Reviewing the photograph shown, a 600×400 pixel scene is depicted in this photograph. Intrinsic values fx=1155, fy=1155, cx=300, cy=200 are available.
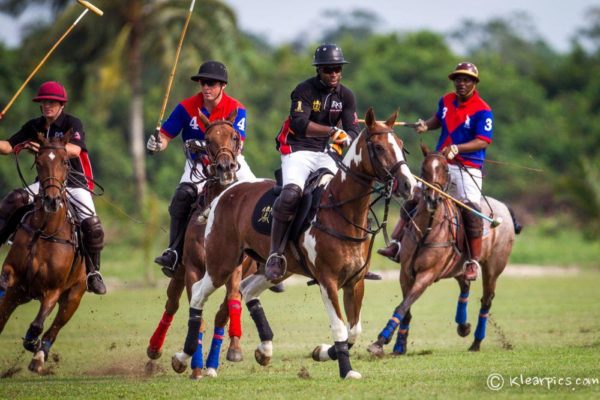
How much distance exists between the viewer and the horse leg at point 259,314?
12.3 meters

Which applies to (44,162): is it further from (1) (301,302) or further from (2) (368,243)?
(1) (301,302)

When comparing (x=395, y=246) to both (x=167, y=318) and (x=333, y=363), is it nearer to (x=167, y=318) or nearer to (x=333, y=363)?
(x=333, y=363)

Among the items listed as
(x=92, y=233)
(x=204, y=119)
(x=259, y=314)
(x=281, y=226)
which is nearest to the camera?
(x=281, y=226)

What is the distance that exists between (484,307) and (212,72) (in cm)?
497

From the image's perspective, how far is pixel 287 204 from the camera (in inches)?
463

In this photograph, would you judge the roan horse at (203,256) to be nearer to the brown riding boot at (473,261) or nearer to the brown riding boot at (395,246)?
the brown riding boot at (395,246)

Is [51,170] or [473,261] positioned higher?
[51,170]

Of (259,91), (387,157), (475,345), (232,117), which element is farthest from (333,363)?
(259,91)

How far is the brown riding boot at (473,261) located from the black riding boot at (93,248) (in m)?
4.56

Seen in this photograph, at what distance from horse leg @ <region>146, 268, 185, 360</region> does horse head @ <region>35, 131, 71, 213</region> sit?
5.84 feet

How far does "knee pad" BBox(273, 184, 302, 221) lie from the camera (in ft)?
38.6

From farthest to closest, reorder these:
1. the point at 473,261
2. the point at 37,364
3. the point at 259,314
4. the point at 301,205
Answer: the point at 473,261 < the point at 37,364 < the point at 259,314 < the point at 301,205

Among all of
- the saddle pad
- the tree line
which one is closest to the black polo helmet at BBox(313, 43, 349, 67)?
the saddle pad

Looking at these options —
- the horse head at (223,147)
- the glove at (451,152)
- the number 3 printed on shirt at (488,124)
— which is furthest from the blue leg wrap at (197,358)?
the number 3 printed on shirt at (488,124)
